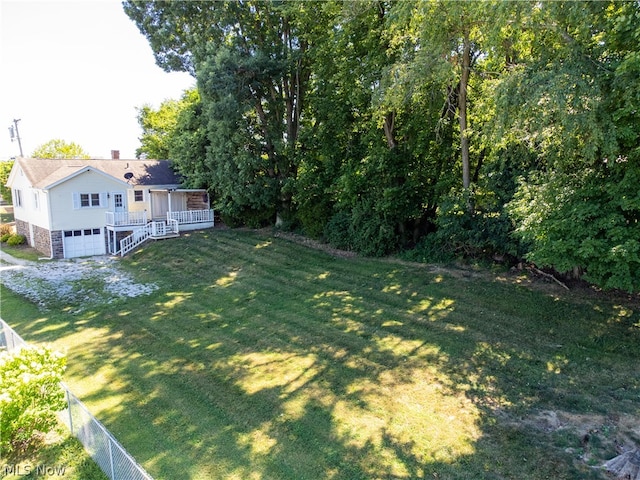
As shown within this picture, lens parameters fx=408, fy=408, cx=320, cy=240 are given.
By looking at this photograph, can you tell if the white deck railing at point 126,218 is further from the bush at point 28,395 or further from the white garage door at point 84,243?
the bush at point 28,395

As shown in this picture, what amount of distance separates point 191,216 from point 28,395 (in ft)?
62.3

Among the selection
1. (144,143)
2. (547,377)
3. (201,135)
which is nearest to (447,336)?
(547,377)

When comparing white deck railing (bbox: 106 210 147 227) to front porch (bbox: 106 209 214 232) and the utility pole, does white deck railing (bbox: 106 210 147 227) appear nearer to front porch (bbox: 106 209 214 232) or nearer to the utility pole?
front porch (bbox: 106 209 214 232)

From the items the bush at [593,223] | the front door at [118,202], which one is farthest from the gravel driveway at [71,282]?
the bush at [593,223]

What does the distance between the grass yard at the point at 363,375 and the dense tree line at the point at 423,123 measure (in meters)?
2.05

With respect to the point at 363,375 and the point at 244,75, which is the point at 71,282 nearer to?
the point at 244,75

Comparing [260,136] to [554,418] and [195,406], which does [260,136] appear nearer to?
[195,406]

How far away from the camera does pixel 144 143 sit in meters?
36.1

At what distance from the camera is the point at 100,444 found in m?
6.18

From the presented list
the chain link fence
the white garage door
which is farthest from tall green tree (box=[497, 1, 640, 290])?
the white garage door

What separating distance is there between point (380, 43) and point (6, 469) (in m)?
15.4

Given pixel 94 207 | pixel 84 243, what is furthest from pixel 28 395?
pixel 94 207

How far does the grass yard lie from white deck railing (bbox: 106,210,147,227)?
7.84m

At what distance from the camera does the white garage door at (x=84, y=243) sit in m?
22.1
